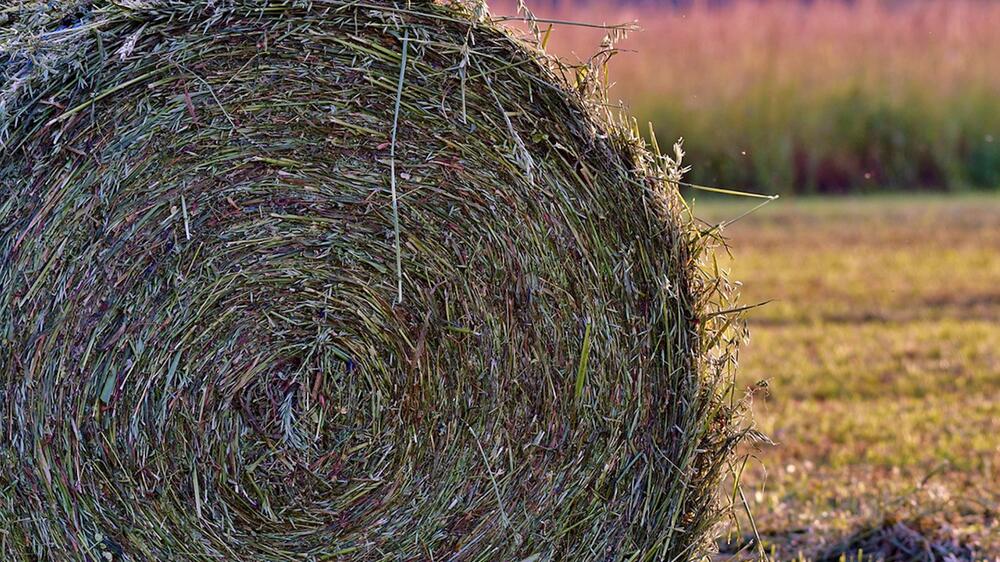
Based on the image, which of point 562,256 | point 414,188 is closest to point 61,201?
point 414,188

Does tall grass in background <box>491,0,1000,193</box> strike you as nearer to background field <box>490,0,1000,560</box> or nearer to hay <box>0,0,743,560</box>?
background field <box>490,0,1000,560</box>

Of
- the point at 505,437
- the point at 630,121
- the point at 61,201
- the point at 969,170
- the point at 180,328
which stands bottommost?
the point at 969,170

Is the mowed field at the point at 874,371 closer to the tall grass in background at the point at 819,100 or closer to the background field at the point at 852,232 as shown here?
the background field at the point at 852,232

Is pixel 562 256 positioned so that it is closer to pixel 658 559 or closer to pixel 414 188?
pixel 414 188

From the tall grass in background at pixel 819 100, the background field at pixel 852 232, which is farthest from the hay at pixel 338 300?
the tall grass in background at pixel 819 100

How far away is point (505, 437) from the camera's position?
11.6ft

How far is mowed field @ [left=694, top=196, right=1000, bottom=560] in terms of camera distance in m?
4.81

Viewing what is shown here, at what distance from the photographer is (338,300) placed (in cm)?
346

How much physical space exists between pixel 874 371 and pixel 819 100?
8.51 meters

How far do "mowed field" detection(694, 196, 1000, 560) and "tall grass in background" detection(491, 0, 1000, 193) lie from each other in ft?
5.91

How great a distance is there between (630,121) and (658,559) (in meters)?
1.29

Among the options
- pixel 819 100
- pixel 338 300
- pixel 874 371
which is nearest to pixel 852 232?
pixel 819 100

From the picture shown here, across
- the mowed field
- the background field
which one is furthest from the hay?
the mowed field

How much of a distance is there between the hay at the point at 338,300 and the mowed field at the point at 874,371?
53 centimetres
